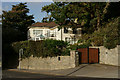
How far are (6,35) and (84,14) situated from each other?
483 inches

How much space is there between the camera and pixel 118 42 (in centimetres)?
1970

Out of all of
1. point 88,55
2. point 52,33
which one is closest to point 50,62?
point 88,55

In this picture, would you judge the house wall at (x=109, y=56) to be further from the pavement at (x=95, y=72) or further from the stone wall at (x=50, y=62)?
the stone wall at (x=50, y=62)

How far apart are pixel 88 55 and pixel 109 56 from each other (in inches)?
102

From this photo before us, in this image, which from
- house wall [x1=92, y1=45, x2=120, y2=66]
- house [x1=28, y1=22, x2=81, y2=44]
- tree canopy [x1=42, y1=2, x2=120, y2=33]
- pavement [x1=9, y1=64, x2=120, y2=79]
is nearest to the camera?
pavement [x1=9, y1=64, x2=120, y2=79]

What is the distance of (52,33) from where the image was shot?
130ft

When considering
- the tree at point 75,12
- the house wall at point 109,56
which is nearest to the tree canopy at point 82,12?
the tree at point 75,12

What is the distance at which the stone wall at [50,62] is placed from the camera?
21042mm

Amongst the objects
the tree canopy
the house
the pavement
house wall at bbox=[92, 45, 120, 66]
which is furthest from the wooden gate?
the house

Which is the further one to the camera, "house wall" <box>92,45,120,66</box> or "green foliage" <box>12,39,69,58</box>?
"green foliage" <box>12,39,69,58</box>

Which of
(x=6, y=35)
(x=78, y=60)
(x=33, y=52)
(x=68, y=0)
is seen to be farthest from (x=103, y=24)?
(x=6, y=35)

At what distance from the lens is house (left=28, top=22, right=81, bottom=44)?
3785 centimetres

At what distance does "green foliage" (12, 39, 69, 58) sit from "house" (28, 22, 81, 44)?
39.8 feet

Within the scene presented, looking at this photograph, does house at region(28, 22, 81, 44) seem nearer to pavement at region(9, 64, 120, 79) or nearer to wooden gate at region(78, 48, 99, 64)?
wooden gate at region(78, 48, 99, 64)
